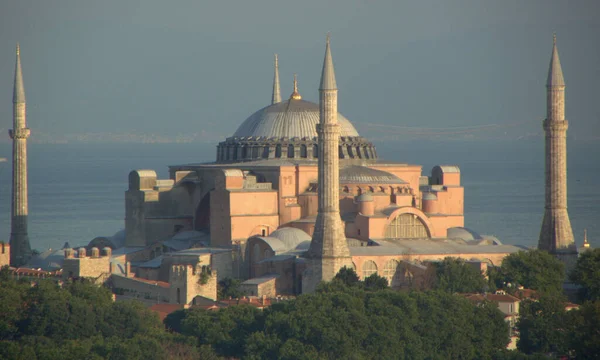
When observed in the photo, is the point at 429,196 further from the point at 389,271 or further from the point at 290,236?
the point at 389,271

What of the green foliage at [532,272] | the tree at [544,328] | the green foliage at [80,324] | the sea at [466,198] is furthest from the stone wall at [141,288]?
the sea at [466,198]

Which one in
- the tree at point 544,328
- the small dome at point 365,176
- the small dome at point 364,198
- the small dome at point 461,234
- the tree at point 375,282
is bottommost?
the tree at point 544,328

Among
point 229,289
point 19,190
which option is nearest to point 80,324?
point 229,289

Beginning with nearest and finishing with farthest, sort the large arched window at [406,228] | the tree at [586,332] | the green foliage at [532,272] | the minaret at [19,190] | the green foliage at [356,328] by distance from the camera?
the tree at [586,332] → the green foliage at [356,328] → the green foliage at [532,272] → the large arched window at [406,228] → the minaret at [19,190]

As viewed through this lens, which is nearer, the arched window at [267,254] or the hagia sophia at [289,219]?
the hagia sophia at [289,219]

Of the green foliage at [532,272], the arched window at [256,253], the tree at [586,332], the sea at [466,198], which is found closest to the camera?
the tree at [586,332]

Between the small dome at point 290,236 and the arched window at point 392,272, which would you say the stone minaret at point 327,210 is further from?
the small dome at point 290,236

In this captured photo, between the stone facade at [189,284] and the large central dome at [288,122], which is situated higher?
the large central dome at [288,122]
